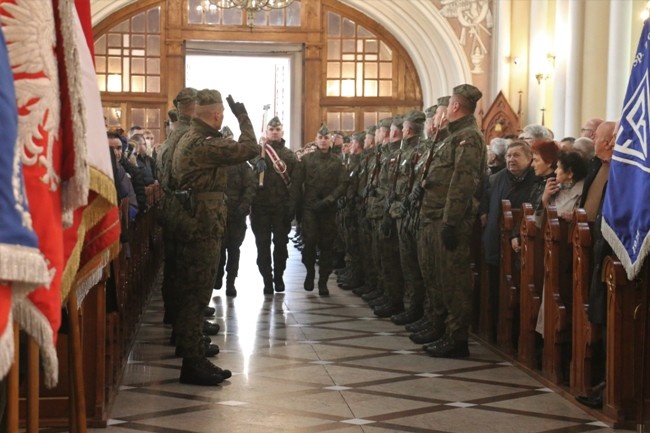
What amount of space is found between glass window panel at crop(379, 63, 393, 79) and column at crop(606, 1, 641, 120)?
737cm

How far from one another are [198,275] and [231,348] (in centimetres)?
146

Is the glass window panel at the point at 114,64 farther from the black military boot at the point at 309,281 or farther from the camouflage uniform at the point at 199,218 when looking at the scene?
the camouflage uniform at the point at 199,218

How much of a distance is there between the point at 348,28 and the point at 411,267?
489 inches

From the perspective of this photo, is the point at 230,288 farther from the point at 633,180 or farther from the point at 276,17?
the point at 276,17

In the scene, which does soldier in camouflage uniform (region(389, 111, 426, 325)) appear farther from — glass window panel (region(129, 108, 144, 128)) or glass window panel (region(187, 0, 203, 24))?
glass window panel (region(129, 108, 144, 128))

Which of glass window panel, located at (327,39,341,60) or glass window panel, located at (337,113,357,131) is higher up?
glass window panel, located at (327,39,341,60)

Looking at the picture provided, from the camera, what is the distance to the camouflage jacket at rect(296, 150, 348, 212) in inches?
461

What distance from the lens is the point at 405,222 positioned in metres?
8.90

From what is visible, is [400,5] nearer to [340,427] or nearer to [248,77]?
[248,77]

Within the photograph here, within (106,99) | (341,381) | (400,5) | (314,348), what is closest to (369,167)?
(314,348)

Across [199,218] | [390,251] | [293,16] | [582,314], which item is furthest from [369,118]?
[582,314]

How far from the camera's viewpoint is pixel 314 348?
795 cm

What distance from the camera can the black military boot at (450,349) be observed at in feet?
24.8

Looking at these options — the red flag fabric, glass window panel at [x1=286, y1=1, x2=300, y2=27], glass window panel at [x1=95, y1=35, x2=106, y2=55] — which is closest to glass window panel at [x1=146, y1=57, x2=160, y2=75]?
glass window panel at [x1=95, y1=35, x2=106, y2=55]
